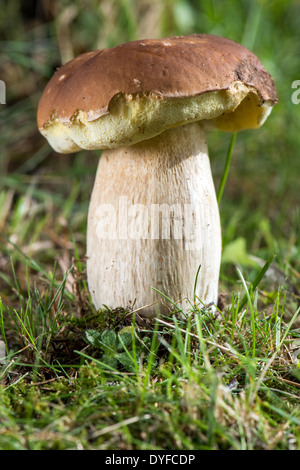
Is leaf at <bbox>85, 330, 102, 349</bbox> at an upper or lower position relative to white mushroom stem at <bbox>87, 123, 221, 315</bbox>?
lower

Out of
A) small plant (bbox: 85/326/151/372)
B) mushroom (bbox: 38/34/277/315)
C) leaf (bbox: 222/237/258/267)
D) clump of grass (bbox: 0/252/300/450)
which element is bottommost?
clump of grass (bbox: 0/252/300/450)

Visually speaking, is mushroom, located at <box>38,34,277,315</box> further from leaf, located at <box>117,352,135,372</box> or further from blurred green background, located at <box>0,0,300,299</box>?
blurred green background, located at <box>0,0,300,299</box>

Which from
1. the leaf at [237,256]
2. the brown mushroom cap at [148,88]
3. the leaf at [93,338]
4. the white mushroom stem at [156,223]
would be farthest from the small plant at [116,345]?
the leaf at [237,256]

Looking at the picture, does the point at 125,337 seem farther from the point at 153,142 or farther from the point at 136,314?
the point at 153,142

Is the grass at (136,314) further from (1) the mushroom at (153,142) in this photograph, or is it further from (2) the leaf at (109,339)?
(1) the mushroom at (153,142)

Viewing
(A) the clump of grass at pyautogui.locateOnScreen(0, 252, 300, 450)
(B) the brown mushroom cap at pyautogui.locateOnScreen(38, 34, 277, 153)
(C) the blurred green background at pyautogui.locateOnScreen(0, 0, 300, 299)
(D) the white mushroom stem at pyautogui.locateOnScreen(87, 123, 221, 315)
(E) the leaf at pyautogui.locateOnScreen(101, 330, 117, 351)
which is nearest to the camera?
(A) the clump of grass at pyautogui.locateOnScreen(0, 252, 300, 450)

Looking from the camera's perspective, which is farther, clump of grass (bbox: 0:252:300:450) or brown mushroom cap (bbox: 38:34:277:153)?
brown mushroom cap (bbox: 38:34:277:153)

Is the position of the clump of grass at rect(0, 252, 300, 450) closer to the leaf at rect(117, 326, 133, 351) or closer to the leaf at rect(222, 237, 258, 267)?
the leaf at rect(117, 326, 133, 351)

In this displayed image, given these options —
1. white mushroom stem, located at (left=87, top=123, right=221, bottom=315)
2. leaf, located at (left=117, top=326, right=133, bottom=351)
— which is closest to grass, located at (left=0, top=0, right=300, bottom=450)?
leaf, located at (left=117, top=326, right=133, bottom=351)

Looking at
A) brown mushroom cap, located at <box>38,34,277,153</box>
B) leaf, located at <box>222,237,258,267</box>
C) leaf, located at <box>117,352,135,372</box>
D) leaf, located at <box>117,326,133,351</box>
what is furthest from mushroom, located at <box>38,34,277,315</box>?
leaf, located at <box>222,237,258,267</box>

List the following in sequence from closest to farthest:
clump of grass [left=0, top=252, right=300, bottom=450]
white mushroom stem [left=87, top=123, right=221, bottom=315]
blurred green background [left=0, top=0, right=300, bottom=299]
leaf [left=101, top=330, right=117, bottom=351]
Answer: clump of grass [left=0, top=252, right=300, bottom=450] < leaf [left=101, top=330, right=117, bottom=351] < white mushroom stem [left=87, top=123, right=221, bottom=315] < blurred green background [left=0, top=0, right=300, bottom=299]
